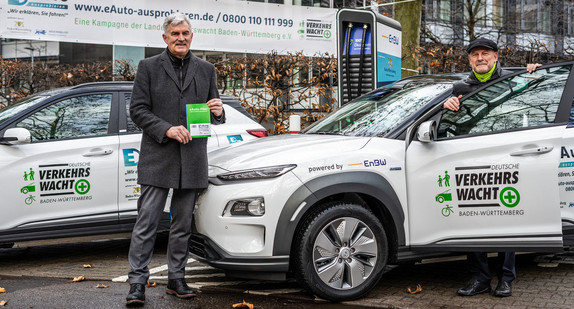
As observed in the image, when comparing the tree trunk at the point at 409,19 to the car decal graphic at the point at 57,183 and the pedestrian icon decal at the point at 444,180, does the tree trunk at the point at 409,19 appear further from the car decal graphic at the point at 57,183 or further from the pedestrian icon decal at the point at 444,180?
the pedestrian icon decal at the point at 444,180

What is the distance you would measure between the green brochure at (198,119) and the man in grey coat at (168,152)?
59 millimetres

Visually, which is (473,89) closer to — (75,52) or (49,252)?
(49,252)

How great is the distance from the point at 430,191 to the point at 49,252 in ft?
15.3

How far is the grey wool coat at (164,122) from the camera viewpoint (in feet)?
15.9

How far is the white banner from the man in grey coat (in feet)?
25.2

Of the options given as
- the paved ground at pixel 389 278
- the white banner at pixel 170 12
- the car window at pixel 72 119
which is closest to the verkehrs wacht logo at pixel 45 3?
the white banner at pixel 170 12

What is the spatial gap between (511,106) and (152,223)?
2.93 metres

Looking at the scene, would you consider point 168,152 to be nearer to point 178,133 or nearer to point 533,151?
point 178,133

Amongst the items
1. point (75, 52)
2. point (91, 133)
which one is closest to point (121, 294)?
point (91, 133)

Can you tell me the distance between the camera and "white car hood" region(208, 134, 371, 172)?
4777mm

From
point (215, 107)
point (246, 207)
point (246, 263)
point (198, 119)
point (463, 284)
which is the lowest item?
point (463, 284)

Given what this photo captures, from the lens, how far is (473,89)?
520cm

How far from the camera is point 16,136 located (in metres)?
6.03

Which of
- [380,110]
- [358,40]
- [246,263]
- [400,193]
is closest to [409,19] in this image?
[358,40]
